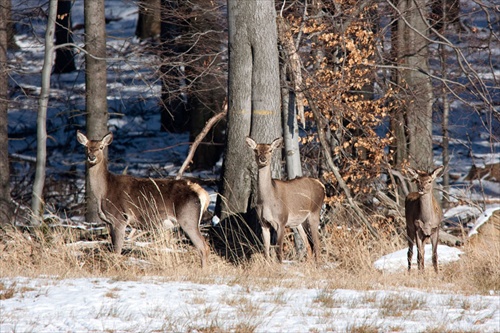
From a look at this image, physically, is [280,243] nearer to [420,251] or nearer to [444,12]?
[420,251]

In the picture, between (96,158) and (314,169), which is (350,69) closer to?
(314,169)

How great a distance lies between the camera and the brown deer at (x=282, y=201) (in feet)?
35.3

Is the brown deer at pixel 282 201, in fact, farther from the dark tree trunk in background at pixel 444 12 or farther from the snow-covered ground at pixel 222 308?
the dark tree trunk in background at pixel 444 12

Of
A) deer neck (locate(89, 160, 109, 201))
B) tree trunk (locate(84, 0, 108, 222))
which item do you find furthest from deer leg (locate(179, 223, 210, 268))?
tree trunk (locate(84, 0, 108, 222))

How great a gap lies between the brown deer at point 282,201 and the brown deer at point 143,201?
822 mm

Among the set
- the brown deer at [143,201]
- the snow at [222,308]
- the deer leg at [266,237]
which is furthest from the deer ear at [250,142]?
the snow at [222,308]

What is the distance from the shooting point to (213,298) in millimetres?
7445

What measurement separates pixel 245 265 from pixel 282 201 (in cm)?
126

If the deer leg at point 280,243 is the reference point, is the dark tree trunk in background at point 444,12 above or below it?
above

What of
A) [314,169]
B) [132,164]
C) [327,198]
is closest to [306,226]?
[327,198]

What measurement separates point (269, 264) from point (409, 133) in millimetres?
6639

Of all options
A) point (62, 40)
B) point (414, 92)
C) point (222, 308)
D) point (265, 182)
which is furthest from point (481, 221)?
point (62, 40)

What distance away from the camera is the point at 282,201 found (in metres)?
11.2

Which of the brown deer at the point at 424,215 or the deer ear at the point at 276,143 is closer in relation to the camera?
the deer ear at the point at 276,143
